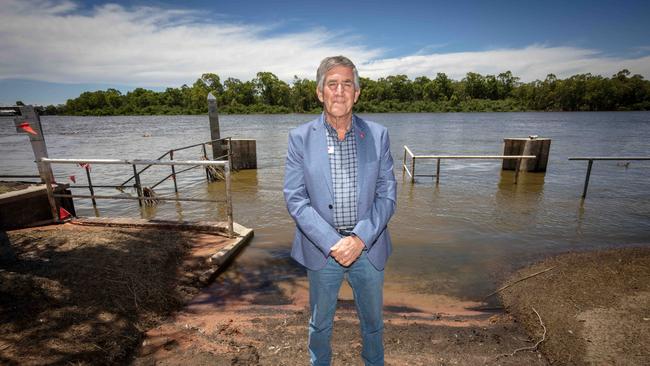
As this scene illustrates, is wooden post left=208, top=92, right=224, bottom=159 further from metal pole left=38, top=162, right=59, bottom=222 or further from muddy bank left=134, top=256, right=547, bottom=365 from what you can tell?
muddy bank left=134, top=256, right=547, bottom=365

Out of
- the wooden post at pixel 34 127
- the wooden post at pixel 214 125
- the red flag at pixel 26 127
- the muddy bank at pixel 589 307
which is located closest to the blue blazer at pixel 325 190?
the muddy bank at pixel 589 307

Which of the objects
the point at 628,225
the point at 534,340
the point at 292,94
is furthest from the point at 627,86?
the point at 534,340

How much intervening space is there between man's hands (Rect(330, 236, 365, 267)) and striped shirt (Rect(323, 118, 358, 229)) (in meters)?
0.21

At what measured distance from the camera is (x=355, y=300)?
234 cm

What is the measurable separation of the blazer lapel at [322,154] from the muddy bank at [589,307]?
2.69 metres

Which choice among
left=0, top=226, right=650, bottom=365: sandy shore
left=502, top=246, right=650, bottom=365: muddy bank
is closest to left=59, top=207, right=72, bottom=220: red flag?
left=0, top=226, right=650, bottom=365: sandy shore

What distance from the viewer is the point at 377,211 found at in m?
2.24

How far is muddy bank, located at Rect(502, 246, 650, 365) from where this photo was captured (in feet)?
9.61

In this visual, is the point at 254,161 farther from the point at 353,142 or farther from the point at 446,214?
the point at 353,142

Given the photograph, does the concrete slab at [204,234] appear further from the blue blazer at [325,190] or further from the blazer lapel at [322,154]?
the blazer lapel at [322,154]

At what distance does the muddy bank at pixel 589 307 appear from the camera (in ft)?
9.61

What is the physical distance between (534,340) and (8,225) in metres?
7.93

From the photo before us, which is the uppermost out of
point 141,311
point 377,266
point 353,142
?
point 353,142

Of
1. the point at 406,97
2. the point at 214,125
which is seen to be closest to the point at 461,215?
the point at 214,125
